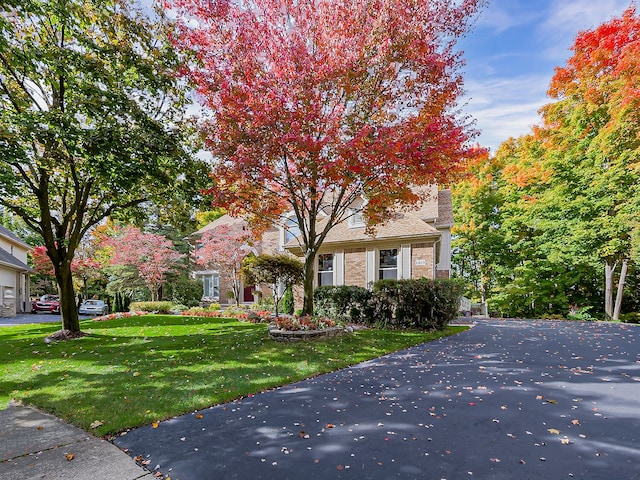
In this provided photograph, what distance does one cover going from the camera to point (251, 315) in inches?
562

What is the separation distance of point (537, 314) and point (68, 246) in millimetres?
23035

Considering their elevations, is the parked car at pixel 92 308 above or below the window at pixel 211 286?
below

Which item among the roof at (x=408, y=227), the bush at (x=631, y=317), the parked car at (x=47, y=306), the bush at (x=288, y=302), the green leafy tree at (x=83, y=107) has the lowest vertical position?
the parked car at (x=47, y=306)

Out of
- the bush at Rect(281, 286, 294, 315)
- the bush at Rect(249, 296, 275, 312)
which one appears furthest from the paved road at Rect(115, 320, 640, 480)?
the bush at Rect(249, 296, 275, 312)

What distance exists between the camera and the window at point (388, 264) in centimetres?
1495

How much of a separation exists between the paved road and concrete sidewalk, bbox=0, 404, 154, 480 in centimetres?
18

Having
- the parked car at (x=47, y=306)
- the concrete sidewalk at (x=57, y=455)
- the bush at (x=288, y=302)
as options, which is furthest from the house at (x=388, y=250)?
the parked car at (x=47, y=306)

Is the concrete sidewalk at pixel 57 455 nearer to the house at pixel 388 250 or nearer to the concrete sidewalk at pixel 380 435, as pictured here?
the concrete sidewalk at pixel 380 435

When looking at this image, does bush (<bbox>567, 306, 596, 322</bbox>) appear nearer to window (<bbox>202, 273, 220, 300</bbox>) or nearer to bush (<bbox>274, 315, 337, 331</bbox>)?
bush (<bbox>274, 315, 337, 331</bbox>)

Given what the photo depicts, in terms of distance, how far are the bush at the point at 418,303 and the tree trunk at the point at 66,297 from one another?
9546mm

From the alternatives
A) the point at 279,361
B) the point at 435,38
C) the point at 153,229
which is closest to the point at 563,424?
the point at 279,361

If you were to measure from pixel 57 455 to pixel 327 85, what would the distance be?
8390 millimetres

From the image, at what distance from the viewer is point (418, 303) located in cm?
1069

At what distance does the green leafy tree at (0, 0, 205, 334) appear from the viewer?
7359 millimetres
